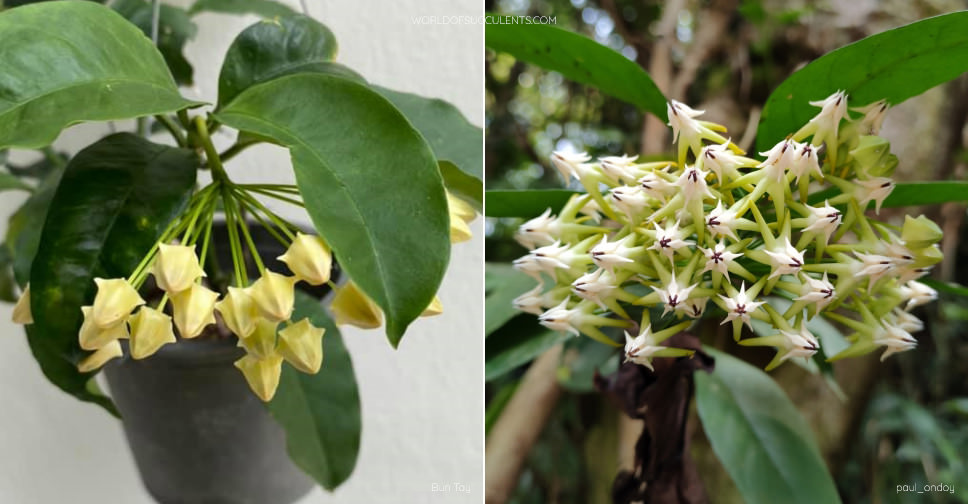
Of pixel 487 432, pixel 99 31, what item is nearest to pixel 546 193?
pixel 99 31

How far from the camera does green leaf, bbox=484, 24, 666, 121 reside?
1.44 feet

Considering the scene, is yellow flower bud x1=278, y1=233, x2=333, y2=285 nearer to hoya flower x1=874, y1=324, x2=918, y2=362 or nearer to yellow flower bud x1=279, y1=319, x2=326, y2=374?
yellow flower bud x1=279, y1=319, x2=326, y2=374

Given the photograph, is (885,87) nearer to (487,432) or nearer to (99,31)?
(99,31)

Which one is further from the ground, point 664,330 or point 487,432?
point 664,330

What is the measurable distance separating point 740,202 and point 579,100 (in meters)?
0.82

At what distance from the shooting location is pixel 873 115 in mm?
372

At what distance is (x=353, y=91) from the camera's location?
33 cm

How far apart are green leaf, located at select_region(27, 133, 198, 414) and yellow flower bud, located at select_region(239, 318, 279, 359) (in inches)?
2.6

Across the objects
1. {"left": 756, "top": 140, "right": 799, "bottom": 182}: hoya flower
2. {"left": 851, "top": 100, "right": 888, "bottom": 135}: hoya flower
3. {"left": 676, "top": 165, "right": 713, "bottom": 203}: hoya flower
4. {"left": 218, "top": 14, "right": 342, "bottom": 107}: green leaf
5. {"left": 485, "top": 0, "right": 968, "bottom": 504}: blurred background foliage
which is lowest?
{"left": 485, "top": 0, "right": 968, "bottom": 504}: blurred background foliage

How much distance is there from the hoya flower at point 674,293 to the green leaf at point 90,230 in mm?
232

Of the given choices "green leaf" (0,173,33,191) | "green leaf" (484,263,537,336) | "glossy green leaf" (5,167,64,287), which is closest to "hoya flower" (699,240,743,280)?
"green leaf" (484,263,537,336)

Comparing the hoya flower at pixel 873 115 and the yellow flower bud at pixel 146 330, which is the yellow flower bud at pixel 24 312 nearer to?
the yellow flower bud at pixel 146 330

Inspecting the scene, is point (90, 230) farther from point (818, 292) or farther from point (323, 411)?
point (818, 292)

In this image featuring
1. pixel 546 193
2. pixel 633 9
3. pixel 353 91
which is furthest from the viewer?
pixel 633 9
